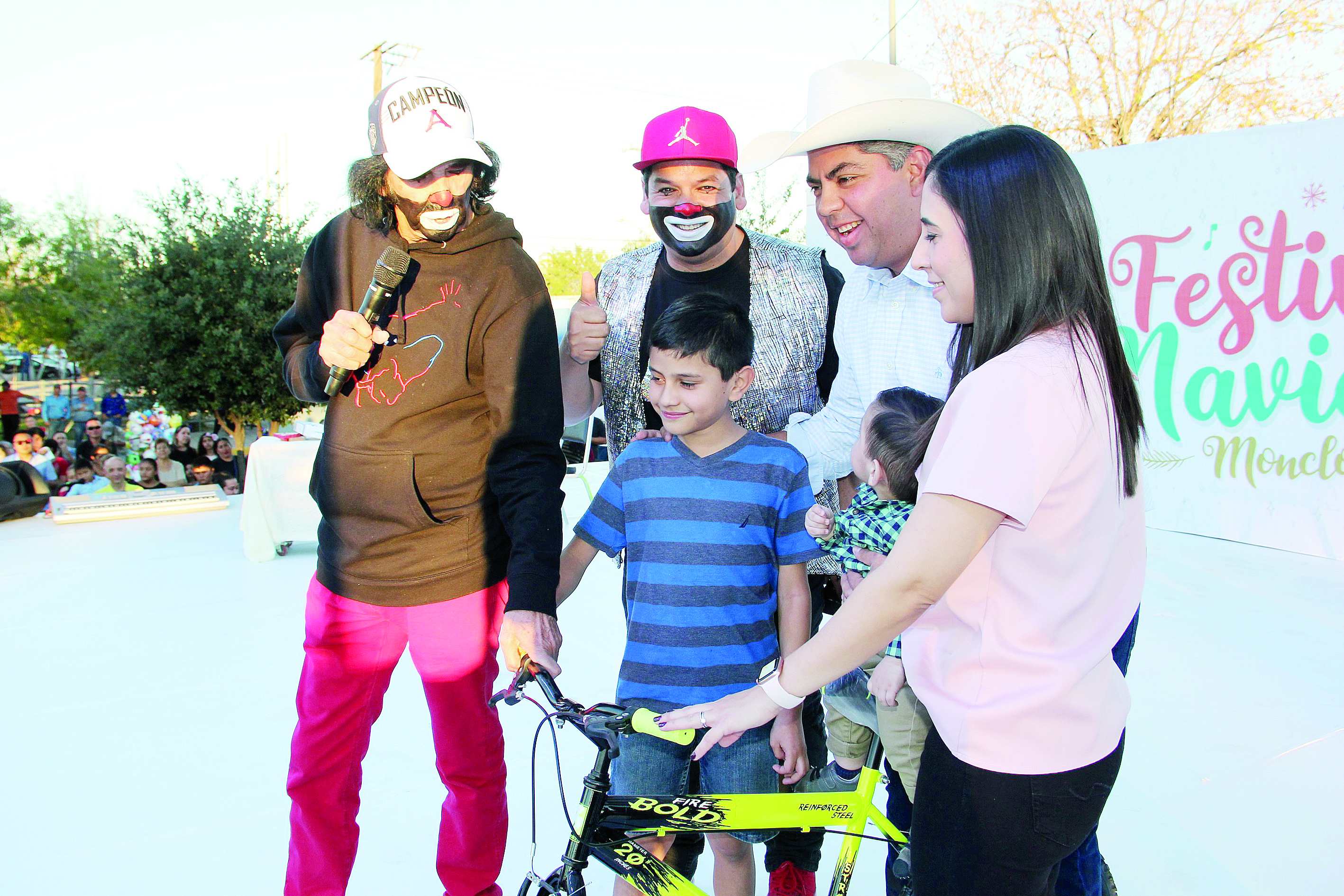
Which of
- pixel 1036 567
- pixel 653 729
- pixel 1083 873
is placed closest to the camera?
pixel 1036 567

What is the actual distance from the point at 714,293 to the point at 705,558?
0.67 meters

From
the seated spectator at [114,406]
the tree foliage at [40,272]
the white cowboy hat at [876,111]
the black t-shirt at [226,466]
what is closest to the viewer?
the white cowboy hat at [876,111]

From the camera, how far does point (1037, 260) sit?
3.51ft

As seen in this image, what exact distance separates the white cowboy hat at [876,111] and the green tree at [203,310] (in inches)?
397

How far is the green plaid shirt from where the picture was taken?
1650 millimetres

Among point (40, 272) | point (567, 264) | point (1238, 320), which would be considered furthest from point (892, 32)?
point (567, 264)

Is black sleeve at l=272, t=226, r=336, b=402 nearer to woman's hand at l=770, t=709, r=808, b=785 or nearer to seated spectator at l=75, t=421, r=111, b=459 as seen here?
woman's hand at l=770, t=709, r=808, b=785

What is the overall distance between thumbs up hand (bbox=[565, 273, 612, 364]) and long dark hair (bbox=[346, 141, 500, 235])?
1.00ft

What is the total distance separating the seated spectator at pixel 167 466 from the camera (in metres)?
8.62

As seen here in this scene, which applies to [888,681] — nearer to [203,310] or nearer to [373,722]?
[373,722]

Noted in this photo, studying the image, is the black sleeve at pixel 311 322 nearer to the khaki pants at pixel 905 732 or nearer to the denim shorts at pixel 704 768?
the denim shorts at pixel 704 768

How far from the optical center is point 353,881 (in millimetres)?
2320

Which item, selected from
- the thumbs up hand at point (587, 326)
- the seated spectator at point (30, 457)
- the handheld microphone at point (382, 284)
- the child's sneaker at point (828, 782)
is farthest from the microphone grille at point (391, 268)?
the seated spectator at point (30, 457)

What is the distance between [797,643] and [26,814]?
100 inches
